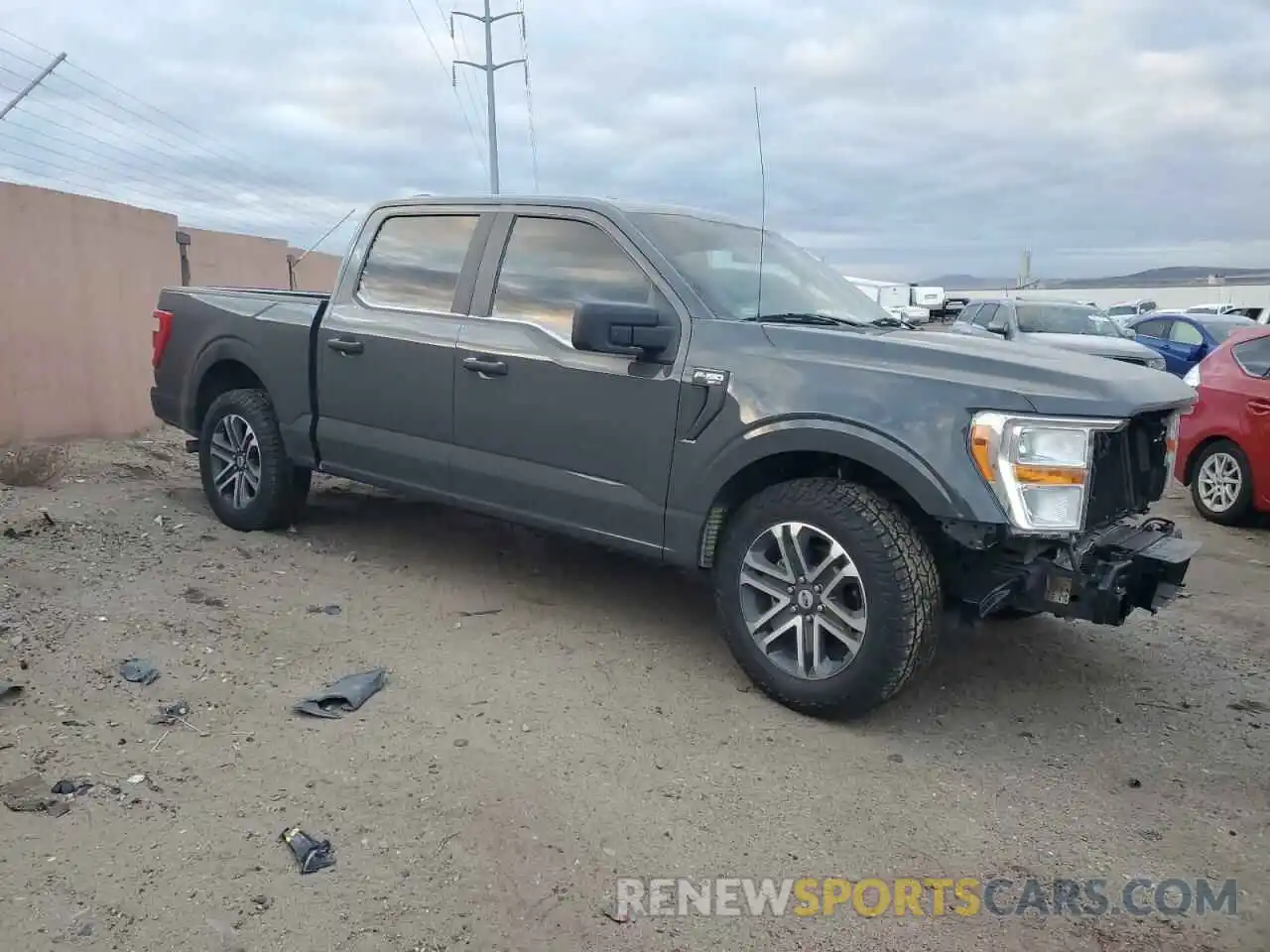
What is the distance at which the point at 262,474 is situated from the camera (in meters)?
5.67

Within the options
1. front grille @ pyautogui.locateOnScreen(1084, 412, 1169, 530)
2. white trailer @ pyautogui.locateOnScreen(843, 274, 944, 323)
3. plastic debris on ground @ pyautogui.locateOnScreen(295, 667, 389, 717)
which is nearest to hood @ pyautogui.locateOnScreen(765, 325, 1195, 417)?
front grille @ pyautogui.locateOnScreen(1084, 412, 1169, 530)

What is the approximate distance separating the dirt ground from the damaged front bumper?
563mm

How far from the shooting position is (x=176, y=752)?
3.32 meters

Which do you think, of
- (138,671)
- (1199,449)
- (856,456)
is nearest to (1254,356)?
(1199,449)

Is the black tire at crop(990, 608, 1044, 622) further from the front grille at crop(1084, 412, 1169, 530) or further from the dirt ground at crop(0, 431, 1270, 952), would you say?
the front grille at crop(1084, 412, 1169, 530)

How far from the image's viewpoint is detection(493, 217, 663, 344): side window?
4.35 metres

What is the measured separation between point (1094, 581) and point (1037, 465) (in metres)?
0.47

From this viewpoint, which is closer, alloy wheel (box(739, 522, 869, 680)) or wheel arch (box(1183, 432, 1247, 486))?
alloy wheel (box(739, 522, 869, 680))

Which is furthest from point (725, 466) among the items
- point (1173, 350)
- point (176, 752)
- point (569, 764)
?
point (1173, 350)

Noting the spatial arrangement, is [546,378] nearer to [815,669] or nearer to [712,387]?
[712,387]

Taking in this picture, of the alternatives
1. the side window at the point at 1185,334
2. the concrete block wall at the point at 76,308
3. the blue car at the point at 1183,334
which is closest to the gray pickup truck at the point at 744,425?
the concrete block wall at the point at 76,308

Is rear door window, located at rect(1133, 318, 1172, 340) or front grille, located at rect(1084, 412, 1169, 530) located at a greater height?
rear door window, located at rect(1133, 318, 1172, 340)

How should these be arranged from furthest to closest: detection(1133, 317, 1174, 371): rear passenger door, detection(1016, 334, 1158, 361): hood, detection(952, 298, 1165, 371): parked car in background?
detection(1133, 317, 1174, 371): rear passenger door
detection(952, 298, 1165, 371): parked car in background
detection(1016, 334, 1158, 361): hood

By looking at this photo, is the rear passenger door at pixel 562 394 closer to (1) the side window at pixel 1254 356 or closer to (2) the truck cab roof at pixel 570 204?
(2) the truck cab roof at pixel 570 204
